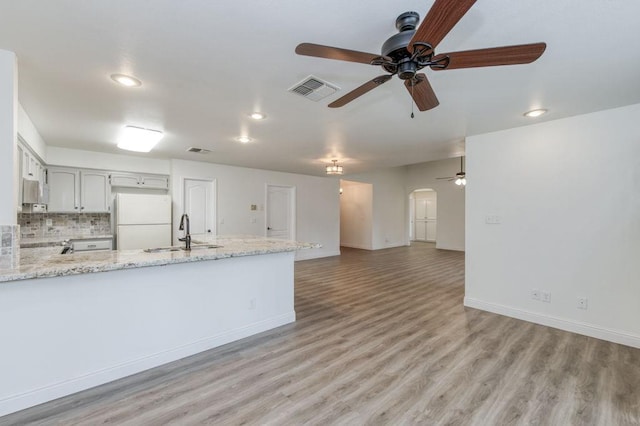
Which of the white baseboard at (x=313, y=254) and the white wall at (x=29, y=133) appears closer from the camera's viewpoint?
the white wall at (x=29, y=133)

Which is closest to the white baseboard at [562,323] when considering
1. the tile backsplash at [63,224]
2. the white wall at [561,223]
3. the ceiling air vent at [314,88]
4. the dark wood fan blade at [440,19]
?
the white wall at [561,223]

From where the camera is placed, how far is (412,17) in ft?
4.92

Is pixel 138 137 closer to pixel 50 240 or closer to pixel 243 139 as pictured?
pixel 243 139

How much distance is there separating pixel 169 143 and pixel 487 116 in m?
4.33

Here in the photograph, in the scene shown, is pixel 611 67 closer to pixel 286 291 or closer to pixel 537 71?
pixel 537 71

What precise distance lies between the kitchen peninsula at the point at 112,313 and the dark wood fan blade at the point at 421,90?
6.37ft

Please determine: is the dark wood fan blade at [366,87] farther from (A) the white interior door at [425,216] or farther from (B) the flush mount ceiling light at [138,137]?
(A) the white interior door at [425,216]

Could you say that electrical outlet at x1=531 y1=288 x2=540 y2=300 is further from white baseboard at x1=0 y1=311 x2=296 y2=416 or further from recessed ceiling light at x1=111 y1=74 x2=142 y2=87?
recessed ceiling light at x1=111 y1=74 x2=142 y2=87

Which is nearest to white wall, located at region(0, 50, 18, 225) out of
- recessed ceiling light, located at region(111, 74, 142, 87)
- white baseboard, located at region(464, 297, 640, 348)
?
recessed ceiling light, located at region(111, 74, 142, 87)

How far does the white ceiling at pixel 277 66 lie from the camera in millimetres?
1516

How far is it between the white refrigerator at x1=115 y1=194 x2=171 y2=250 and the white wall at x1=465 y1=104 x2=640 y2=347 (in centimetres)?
506

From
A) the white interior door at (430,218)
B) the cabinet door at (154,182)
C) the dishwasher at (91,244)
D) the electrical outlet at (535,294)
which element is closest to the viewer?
the electrical outlet at (535,294)

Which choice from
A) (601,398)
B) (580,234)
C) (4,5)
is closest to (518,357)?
(601,398)

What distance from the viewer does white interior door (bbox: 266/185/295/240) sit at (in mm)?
7219
